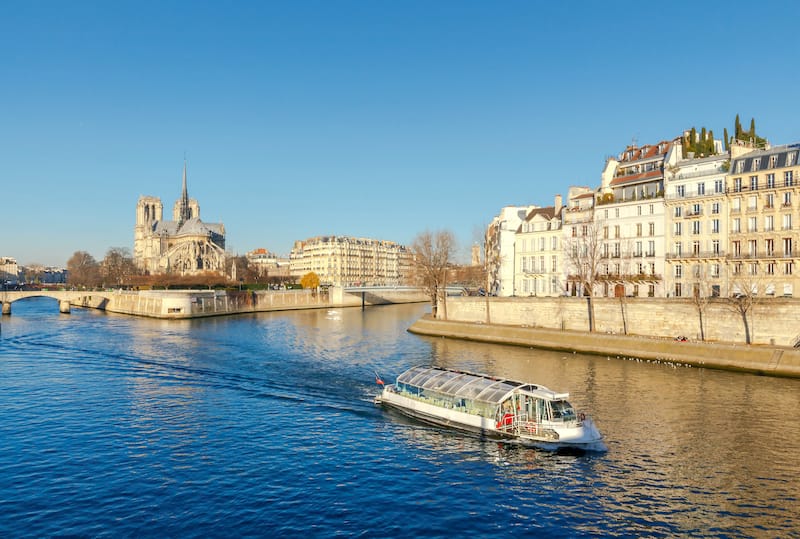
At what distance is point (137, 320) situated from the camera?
112688 millimetres

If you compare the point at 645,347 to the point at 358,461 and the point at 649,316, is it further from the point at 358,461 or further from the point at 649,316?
the point at 358,461

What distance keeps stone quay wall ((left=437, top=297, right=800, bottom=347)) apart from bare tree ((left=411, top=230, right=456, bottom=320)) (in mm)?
5272

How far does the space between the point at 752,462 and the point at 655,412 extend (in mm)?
9322

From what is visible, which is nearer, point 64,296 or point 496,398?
point 496,398

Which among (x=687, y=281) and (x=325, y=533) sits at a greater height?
(x=687, y=281)

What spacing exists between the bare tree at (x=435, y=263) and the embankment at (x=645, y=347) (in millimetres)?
11468

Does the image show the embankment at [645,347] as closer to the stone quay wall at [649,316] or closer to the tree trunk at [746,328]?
the stone quay wall at [649,316]

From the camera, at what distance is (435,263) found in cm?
9494

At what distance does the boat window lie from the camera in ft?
106

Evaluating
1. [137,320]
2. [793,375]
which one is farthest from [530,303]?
[137,320]

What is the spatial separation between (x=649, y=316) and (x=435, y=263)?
1425 inches

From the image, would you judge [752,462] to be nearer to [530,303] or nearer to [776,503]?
[776,503]

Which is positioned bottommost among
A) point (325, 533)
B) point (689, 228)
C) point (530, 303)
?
point (325, 533)

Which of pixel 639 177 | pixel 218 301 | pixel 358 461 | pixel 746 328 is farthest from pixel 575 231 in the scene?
pixel 218 301
